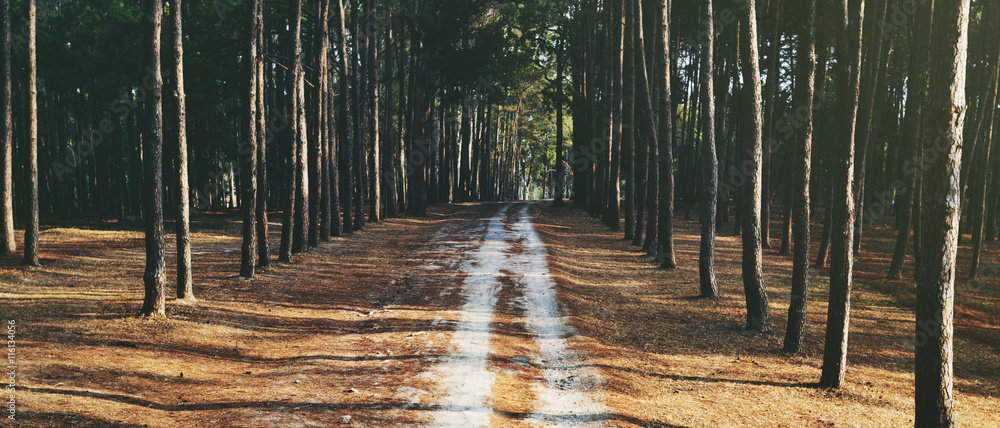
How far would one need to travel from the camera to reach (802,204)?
11.0 m

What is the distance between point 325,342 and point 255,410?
11.4 ft

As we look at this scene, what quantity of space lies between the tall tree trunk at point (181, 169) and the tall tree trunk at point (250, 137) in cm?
244

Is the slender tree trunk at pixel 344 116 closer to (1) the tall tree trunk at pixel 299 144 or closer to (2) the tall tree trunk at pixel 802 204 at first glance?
(1) the tall tree trunk at pixel 299 144

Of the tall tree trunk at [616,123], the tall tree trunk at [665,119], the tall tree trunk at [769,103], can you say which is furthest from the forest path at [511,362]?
the tall tree trunk at [616,123]

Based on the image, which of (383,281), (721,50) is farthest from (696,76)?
(383,281)

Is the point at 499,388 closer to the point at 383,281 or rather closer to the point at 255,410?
the point at 255,410

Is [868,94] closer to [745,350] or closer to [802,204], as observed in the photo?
[802,204]

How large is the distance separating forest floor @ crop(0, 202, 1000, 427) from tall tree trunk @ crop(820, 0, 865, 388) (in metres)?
0.55

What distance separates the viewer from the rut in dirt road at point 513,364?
7035 millimetres

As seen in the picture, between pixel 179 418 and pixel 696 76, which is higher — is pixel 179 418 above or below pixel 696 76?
below

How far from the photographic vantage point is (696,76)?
122 feet

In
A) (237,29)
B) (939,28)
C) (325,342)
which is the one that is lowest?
(325,342)

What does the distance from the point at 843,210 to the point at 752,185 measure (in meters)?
3.13

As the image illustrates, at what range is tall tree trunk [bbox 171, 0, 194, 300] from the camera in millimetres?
11445
